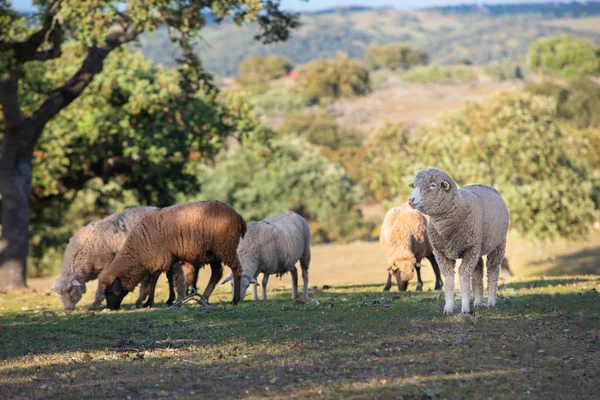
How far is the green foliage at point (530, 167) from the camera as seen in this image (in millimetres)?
33156

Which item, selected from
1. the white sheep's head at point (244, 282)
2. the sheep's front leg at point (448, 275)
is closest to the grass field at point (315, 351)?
the sheep's front leg at point (448, 275)

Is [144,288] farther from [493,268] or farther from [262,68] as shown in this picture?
[262,68]

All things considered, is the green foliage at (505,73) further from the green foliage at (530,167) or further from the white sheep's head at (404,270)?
the white sheep's head at (404,270)

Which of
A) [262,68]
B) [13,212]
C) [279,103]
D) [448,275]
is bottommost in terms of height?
[448,275]

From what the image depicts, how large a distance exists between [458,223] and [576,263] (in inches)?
1307

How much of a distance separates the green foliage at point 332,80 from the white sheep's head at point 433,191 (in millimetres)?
122856

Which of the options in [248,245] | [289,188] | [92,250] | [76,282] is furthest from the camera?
[289,188]

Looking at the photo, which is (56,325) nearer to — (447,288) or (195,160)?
(447,288)

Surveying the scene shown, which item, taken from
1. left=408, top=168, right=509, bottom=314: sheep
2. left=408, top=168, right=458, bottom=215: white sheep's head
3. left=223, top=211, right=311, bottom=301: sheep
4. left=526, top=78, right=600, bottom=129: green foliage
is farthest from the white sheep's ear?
left=526, top=78, right=600, bottom=129: green foliage

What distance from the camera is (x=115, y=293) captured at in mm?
16656

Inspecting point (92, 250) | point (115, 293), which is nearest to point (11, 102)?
point (92, 250)

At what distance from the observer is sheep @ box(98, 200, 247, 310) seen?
1562cm

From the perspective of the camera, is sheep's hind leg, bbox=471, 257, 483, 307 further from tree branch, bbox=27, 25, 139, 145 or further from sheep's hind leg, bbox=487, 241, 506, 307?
tree branch, bbox=27, 25, 139, 145

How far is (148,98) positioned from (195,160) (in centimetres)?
247
